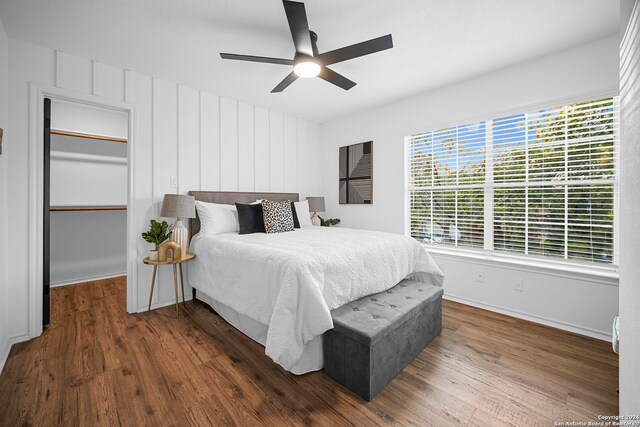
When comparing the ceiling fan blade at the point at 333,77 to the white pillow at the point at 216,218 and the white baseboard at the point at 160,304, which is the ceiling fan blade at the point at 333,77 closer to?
the white pillow at the point at 216,218

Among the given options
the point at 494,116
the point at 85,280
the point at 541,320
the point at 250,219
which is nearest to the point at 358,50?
the point at 494,116

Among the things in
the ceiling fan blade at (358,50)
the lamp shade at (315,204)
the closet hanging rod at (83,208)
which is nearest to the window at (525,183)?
the lamp shade at (315,204)

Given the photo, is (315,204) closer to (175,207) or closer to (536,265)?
(175,207)

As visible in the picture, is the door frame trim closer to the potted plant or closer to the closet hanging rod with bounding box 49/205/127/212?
the potted plant

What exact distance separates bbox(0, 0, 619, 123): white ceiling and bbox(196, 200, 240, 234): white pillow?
1.39m

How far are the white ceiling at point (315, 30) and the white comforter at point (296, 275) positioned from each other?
1685 millimetres

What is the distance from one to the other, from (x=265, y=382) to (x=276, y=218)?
1.73m

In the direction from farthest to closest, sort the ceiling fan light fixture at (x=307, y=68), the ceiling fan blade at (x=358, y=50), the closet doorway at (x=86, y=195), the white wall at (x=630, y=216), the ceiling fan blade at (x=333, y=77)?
the closet doorway at (x=86, y=195)
the ceiling fan blade at (x=333, y=77)
the ceiling fan light fixture at (x=307, y=68)
the ceiling fan blade at (x=358, y=50)
the white wall at (x=630, y=216)

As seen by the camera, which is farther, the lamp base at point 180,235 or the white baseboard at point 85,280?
the white baseboard at point 85,280

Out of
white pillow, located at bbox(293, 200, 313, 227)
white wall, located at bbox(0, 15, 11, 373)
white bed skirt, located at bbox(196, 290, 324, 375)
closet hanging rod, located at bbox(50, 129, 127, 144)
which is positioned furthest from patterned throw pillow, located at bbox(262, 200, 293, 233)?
closet hanging rod, located at bbox(50, 129, 127, 144)

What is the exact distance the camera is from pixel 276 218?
315 cm

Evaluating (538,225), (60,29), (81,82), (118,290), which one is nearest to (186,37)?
(60,29)

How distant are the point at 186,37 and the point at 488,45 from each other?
2.53 metres

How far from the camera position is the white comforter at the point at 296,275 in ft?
5.51
